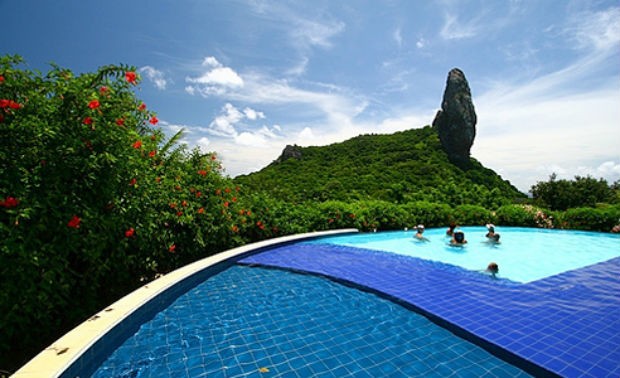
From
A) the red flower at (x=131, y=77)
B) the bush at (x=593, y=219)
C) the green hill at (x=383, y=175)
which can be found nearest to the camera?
the red flower at (x=131, y=77)

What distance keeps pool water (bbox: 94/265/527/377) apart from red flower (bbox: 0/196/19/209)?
180cm

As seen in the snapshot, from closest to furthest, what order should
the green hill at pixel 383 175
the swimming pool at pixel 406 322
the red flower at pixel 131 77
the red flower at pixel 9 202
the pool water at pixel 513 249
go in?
the red flower at pixel 9 202 → the swimming pool at pixel 406 322 → the red flower at pixel 131 77 → the pool water at pixel 513 249 → the green hill at pixel 383 175

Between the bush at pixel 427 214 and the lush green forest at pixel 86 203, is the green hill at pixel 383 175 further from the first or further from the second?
the lush green forest at pixel 86 203

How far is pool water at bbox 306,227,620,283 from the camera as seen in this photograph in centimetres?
775

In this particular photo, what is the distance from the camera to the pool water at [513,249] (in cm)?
775

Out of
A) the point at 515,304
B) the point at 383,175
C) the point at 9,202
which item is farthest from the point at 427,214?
the point at 383,175

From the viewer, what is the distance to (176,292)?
492 centimetres

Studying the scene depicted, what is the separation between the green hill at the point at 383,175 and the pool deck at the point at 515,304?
1104 centimetres

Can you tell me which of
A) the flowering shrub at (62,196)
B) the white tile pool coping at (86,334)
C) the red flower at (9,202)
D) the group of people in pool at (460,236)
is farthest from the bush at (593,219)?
the red flower at (9,202)

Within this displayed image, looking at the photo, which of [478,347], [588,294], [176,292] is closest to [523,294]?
[588,294]

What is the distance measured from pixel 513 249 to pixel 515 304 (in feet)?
22.5

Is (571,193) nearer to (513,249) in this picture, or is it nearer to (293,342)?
(513,249)

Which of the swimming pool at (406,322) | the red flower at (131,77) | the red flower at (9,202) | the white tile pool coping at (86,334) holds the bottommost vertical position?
the swimming pool at (406,322)

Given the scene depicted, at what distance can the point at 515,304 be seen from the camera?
4449 mm
